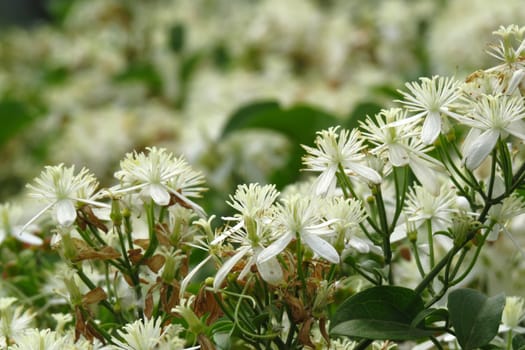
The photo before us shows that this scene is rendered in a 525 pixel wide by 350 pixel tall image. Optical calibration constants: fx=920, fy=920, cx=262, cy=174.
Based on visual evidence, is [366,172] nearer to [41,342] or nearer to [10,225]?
[41,342]

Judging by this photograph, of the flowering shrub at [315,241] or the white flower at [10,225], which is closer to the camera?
the flowering shrub at [315,241]

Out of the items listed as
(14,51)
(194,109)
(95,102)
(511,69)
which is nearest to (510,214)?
(511,69)

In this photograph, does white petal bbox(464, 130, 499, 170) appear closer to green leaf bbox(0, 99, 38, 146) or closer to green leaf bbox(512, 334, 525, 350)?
green leaf bbox(512, 334, 525, 350)

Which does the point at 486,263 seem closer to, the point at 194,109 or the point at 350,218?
the point at 350,218

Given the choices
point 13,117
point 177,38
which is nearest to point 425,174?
point 13,117

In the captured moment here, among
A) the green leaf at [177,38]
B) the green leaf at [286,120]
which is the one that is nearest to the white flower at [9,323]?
the green leaf at [286,120]

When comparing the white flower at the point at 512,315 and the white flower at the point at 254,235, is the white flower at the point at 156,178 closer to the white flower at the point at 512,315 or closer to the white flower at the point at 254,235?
the white flower at the point at 254,235
